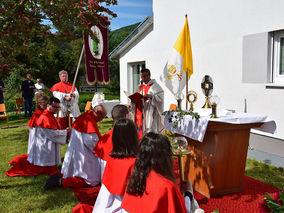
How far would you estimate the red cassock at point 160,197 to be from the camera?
192 cm

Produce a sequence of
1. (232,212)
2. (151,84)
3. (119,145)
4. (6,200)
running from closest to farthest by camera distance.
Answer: (119,145)
(232,212)
(6,200)
(151,84)

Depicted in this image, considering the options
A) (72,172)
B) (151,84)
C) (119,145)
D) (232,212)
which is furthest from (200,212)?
(151,84)

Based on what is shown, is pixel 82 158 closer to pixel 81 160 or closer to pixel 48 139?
pixel 81 160

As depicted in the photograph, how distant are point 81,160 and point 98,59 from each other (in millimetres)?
7275

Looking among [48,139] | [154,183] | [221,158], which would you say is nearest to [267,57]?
[221,158]

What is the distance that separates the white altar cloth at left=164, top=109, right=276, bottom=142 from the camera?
354cm

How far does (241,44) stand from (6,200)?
5805 mm

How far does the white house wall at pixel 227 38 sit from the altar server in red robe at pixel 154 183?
4.48 metres

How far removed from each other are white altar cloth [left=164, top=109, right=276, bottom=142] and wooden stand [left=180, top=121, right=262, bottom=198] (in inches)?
3.6

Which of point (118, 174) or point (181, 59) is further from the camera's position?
point (181, 59)

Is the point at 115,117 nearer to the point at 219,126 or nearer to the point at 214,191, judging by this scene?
the point at 219,126

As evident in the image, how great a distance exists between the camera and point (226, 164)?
12.6ft

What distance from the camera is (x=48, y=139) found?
16.3ft

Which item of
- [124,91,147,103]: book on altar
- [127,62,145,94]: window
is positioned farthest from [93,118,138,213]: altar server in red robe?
[127,62,145,94]: window
